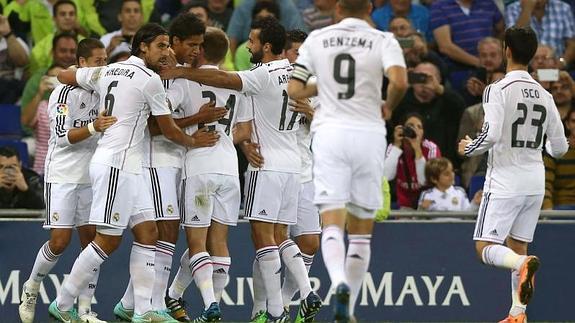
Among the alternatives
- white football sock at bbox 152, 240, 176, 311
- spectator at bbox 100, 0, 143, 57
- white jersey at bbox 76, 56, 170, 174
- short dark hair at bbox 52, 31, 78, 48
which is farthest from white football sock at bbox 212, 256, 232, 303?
spectator at bbox 100, 0, 143, 57

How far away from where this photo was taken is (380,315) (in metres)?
15.1

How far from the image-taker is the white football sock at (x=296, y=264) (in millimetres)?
12914

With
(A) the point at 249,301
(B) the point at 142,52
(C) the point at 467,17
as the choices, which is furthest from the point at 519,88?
(C) the point at 467,17

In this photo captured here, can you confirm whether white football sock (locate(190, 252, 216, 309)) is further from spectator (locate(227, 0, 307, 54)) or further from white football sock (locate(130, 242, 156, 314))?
spectator (locate(227, 0, 307, 54))

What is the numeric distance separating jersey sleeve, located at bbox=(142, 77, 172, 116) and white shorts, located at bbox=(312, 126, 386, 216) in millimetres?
1796

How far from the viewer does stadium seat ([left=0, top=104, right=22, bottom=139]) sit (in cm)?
1688

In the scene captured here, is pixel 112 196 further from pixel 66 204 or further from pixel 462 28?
pixel 462 28

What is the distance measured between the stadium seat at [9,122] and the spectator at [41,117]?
16 cm

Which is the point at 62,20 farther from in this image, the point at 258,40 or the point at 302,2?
the point at 258,40

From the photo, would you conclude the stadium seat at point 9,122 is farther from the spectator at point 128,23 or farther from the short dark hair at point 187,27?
the short dark hair at point 187,27

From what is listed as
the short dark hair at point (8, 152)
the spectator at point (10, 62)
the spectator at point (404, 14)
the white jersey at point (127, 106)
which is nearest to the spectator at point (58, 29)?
the spectator at point (10, 62)

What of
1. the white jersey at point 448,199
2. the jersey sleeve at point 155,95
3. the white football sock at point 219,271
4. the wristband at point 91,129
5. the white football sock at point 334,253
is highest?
the jersey sleeve at point 155,95

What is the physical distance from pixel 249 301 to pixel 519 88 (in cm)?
426

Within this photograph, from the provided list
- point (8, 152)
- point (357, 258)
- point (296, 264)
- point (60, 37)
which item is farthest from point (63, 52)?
point (357, 258)
